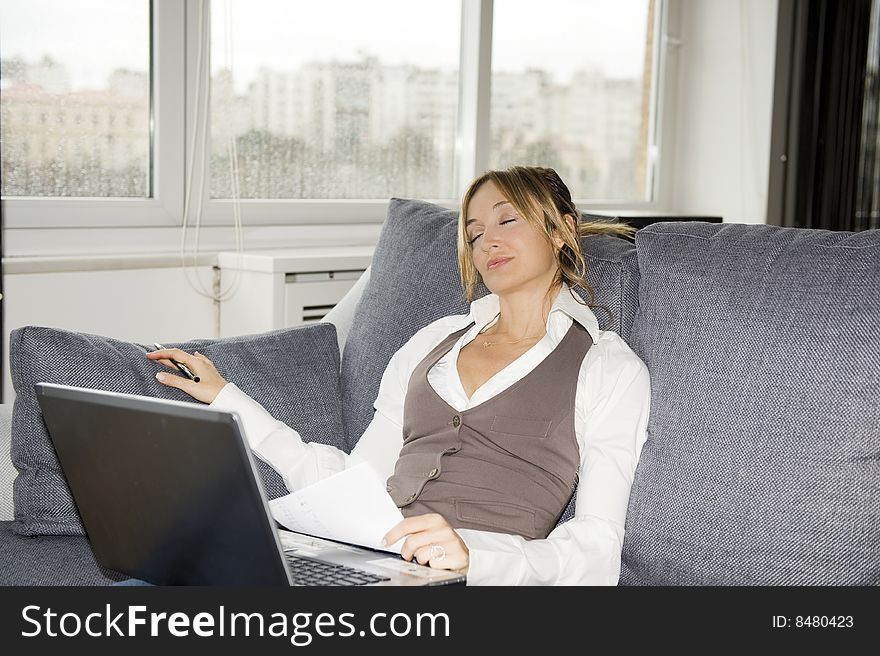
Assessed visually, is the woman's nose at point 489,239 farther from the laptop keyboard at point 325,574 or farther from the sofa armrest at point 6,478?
the sofa armrest at point 6,478

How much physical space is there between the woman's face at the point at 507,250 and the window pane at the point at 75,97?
158 centimetres

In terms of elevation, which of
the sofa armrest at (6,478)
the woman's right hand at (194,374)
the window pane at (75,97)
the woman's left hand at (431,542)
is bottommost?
the sofa armrest at (6,478)

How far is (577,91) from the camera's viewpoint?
4305 millimetres

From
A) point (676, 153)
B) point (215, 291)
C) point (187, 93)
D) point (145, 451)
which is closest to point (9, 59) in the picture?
point (187, 93)

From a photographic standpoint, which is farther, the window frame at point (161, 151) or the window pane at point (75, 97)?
the window frame at point (161, 151)

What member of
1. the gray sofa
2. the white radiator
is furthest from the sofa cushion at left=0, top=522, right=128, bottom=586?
the white radiator

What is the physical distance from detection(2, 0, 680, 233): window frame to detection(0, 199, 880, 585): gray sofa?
1.25 metres

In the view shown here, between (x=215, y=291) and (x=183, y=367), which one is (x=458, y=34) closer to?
(x=215, y=291)

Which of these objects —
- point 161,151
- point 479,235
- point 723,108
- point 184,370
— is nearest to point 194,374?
point 184,370

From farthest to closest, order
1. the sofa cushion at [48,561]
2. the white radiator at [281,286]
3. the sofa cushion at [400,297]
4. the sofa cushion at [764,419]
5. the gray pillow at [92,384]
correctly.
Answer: the white radiator at [281,286] → the sofa cushion at [400,297] → the gray pillow at [92,384] → the sofa cushion at [48,561] → the sofa cushion at [764,419]

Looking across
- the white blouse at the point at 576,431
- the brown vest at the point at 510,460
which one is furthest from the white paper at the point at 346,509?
the brown vest at the point at 510,460

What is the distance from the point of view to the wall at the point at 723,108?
430 cm

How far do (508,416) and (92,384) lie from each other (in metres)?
0.68

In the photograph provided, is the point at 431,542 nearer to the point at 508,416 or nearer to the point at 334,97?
the point at 508,416
